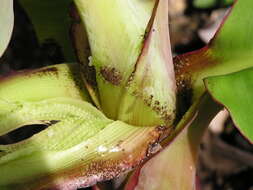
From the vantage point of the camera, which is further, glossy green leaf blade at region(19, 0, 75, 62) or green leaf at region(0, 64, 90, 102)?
glossy green leaf blade at region(19, 0, 75, 62)

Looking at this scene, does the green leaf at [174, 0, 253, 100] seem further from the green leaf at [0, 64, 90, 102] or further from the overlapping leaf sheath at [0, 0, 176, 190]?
the green leaf at [0, 64, 90, 102]

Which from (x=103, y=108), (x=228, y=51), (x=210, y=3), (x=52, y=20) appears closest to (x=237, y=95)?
(x=228, y=51)

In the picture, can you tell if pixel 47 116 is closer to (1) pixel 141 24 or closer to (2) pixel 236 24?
(1) pixel 141 24

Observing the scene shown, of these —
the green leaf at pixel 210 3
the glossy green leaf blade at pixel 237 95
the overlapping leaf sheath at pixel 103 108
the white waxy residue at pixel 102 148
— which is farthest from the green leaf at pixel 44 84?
the green leaf at pixel 210 3

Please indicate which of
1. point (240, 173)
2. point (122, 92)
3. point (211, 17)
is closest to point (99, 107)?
point (122, 92)

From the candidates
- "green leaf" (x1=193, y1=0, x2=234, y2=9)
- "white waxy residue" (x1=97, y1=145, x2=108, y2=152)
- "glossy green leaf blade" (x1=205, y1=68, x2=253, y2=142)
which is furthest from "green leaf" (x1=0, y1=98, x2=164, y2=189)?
"green leaf" (x1=193, y1=0, x2=234, y2=9)

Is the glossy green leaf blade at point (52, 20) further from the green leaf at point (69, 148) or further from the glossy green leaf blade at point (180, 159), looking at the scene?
the glossy green leaf blade at point (180, 159)
